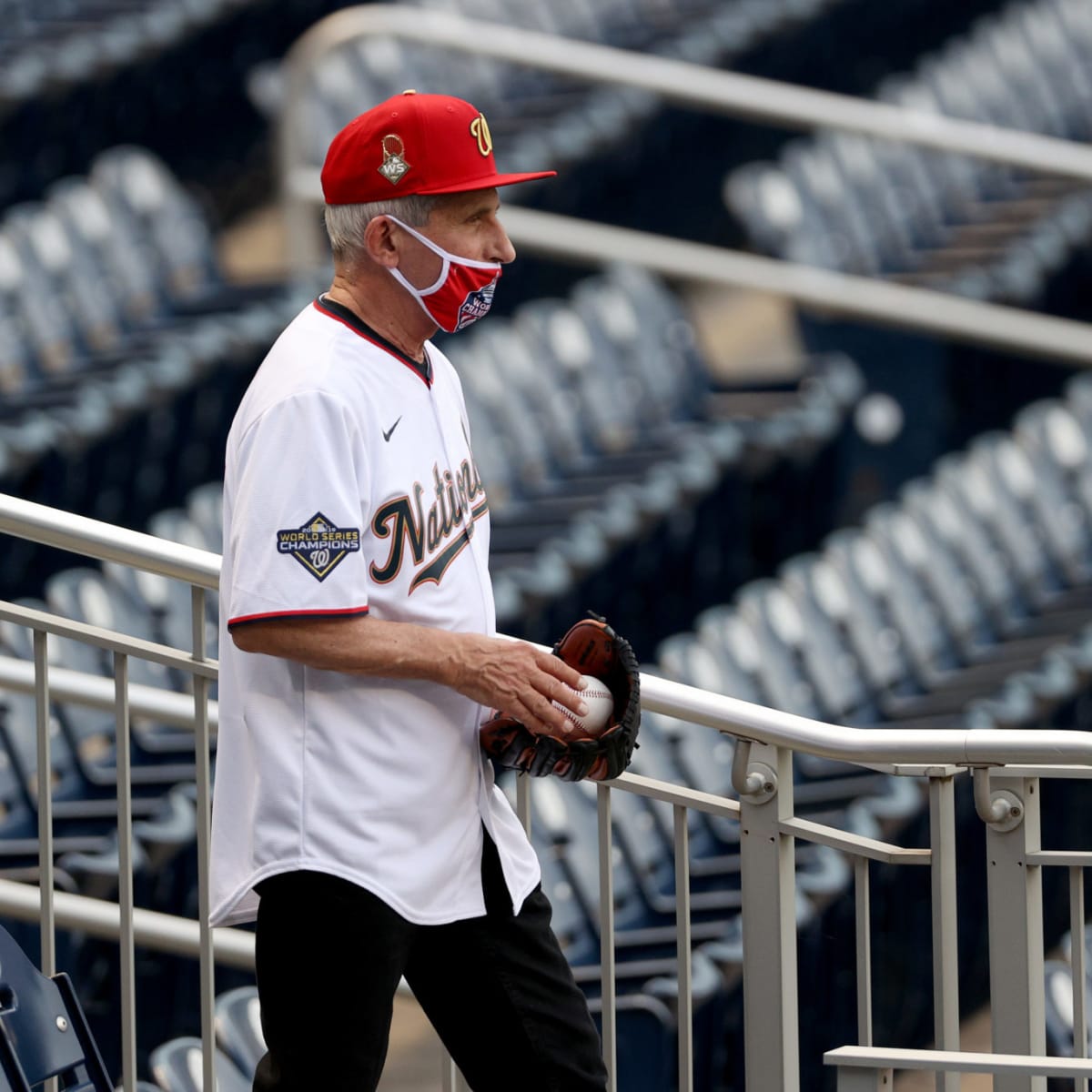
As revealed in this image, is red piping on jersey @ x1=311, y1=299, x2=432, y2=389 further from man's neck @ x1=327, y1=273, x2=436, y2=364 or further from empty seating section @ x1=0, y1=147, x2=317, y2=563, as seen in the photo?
empty seating section @ x1=0, y1=147, x2=317, y2=563

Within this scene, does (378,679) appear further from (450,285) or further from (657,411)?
(657,411)

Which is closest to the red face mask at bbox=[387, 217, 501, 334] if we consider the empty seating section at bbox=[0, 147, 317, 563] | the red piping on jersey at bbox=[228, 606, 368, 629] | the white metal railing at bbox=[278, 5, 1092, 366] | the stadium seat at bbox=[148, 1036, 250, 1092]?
the red piping on jersey at bbox=[228, 606, 368, 629]

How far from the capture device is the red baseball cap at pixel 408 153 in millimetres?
1728

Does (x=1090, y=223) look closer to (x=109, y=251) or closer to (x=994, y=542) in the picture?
(x=994, y=542)

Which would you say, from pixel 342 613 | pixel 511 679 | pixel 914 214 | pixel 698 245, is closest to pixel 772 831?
pixel 511 679

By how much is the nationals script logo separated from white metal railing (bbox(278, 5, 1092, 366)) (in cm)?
506

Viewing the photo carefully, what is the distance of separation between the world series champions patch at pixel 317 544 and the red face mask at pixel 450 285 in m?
0.24

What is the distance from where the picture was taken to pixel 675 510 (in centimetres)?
611

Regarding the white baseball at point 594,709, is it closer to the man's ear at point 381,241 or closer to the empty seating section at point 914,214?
the man's ear at point 381,241

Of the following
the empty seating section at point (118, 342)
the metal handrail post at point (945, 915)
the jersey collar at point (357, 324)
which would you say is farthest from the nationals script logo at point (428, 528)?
the empty seating section at point (118, 342)

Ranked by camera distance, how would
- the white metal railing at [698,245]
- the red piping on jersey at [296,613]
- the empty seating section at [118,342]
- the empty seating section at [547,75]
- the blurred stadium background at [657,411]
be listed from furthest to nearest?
the empty seating section at [547,75] → the white metal railing at [698,245] → the empty seating section at [118,342] → the blurred stadium background at [657,411] → the red piping on jersey at [296,613]

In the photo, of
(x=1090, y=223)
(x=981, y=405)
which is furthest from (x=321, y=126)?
(x=1090, y=223)

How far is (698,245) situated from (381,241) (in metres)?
6.02

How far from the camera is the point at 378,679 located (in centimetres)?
170
